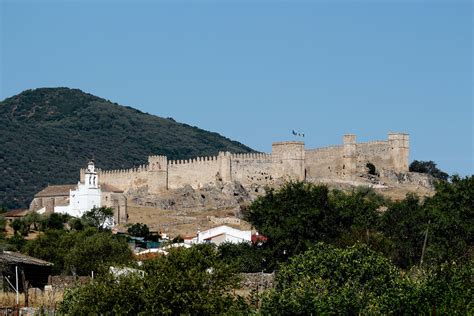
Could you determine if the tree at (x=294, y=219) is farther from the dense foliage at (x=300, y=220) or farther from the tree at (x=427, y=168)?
the tree at (x=427, y=168)

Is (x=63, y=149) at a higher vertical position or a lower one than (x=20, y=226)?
higher

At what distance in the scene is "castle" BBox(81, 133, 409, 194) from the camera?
85.4 meters

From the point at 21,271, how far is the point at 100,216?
44108mm

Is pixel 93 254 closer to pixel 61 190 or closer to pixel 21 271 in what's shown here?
pixel 21 271

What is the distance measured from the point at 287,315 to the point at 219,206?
5853 centimetres

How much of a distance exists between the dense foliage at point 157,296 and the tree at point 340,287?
0.99 m

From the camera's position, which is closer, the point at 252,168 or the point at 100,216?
the point at 100,216

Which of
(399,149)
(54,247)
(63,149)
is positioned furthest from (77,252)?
(63,149)

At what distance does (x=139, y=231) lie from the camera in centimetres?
6625

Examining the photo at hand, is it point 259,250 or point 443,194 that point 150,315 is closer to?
point 259,250

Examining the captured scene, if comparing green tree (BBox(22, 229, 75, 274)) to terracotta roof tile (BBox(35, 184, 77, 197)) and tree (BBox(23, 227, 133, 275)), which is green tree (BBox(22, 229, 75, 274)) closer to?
tree (BBox(23, 227, 133, 275))

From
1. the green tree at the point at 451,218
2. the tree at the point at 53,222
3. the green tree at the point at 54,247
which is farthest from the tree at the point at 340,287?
the tree at the point at 53,222

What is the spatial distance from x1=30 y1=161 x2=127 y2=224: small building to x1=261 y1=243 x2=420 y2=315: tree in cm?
4981

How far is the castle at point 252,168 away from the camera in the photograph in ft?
280
